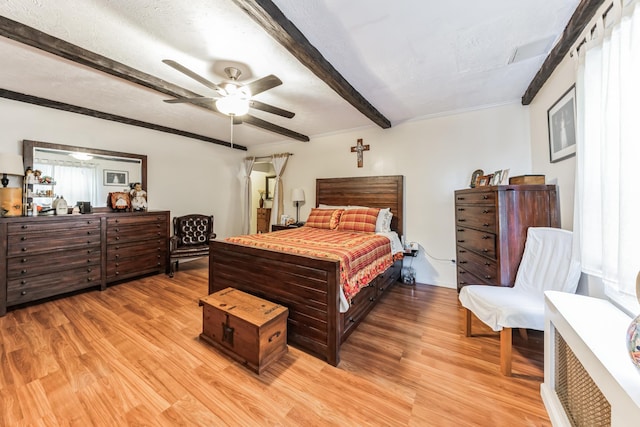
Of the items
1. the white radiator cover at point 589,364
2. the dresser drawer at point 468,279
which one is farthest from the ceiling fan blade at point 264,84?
the dresser drawer at point 468,279

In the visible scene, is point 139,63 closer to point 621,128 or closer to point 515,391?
point 621,128

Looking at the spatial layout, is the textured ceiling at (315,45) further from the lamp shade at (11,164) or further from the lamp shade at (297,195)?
the lamp shade at (297,195)

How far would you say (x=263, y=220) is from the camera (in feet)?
20.7

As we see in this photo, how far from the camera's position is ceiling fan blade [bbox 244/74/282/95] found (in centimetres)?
189

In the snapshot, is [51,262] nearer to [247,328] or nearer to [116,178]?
[116,178]

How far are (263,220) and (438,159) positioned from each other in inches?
174

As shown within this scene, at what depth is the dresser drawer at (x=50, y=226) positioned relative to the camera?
2557 millimetres

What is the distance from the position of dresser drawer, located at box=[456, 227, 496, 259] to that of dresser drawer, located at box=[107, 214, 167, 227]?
422cm

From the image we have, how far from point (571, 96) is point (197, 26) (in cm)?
A: 287

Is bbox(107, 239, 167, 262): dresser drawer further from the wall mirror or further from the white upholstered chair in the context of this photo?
the white upholstered chair

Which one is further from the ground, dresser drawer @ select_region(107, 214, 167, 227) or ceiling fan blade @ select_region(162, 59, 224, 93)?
ceiling fan blade @ select_region(162, 59, 224, 93)

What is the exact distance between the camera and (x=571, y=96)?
1870 mm

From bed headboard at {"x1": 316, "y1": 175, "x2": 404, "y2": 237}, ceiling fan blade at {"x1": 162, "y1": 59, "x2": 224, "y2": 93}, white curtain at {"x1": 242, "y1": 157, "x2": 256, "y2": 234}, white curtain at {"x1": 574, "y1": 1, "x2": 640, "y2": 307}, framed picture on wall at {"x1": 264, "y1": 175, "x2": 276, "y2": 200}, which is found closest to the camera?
white curtain at {"x1": 574, "y1": 1, "x2": 640, "y2": 307}

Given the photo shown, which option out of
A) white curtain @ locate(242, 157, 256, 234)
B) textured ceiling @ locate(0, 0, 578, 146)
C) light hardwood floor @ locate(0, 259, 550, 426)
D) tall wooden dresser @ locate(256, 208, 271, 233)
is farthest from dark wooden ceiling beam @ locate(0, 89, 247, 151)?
light hardwood floor @ locate(0, 259, 550, 426)
